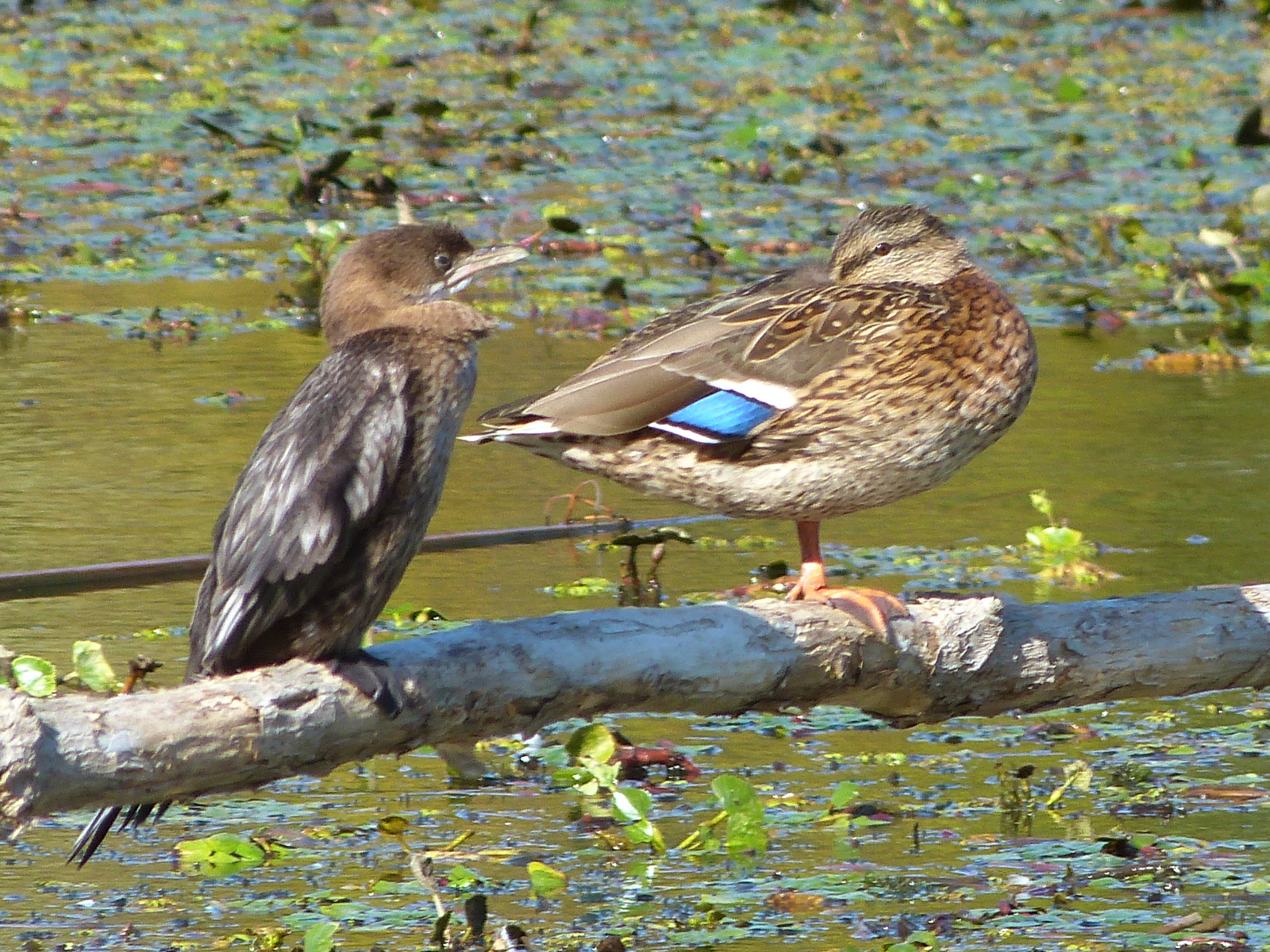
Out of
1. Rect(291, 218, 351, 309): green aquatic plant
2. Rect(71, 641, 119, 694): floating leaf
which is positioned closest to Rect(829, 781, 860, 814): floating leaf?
Rect(71, 641, 119, 694): floating leaf

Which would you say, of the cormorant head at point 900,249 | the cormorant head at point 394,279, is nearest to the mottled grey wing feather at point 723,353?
the cormorant head at point 900,249

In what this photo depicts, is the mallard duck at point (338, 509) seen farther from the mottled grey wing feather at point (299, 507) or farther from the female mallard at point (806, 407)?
the female mallard at point (806, 407)

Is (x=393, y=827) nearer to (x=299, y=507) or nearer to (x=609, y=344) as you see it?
(x=299, y=507)

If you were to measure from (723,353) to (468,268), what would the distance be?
0.87m

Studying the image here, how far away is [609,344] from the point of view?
8258 millimetres

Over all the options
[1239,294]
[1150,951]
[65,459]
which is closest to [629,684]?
[1150,951]

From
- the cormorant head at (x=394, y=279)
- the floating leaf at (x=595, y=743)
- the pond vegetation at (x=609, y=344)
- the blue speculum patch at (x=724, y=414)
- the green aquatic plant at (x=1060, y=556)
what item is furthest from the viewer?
the green aquatic plant at (x=1060, y=556)

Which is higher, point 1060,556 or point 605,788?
point 605,788

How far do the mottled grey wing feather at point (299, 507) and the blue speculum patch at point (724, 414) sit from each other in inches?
40.8

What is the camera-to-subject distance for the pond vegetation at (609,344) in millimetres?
4121

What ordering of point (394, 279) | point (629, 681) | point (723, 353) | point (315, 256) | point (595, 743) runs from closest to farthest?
1. point (629, 681)
2. point (394, 279)
3. point (595, 743)
4. point (723, 353)
5. point (315, 256)

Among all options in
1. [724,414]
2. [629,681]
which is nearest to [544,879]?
[629,681]

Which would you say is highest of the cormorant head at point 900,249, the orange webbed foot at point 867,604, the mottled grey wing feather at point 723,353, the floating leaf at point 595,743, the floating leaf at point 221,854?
the cormorant head at point 900,249

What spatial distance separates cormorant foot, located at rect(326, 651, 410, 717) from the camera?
3.52m
